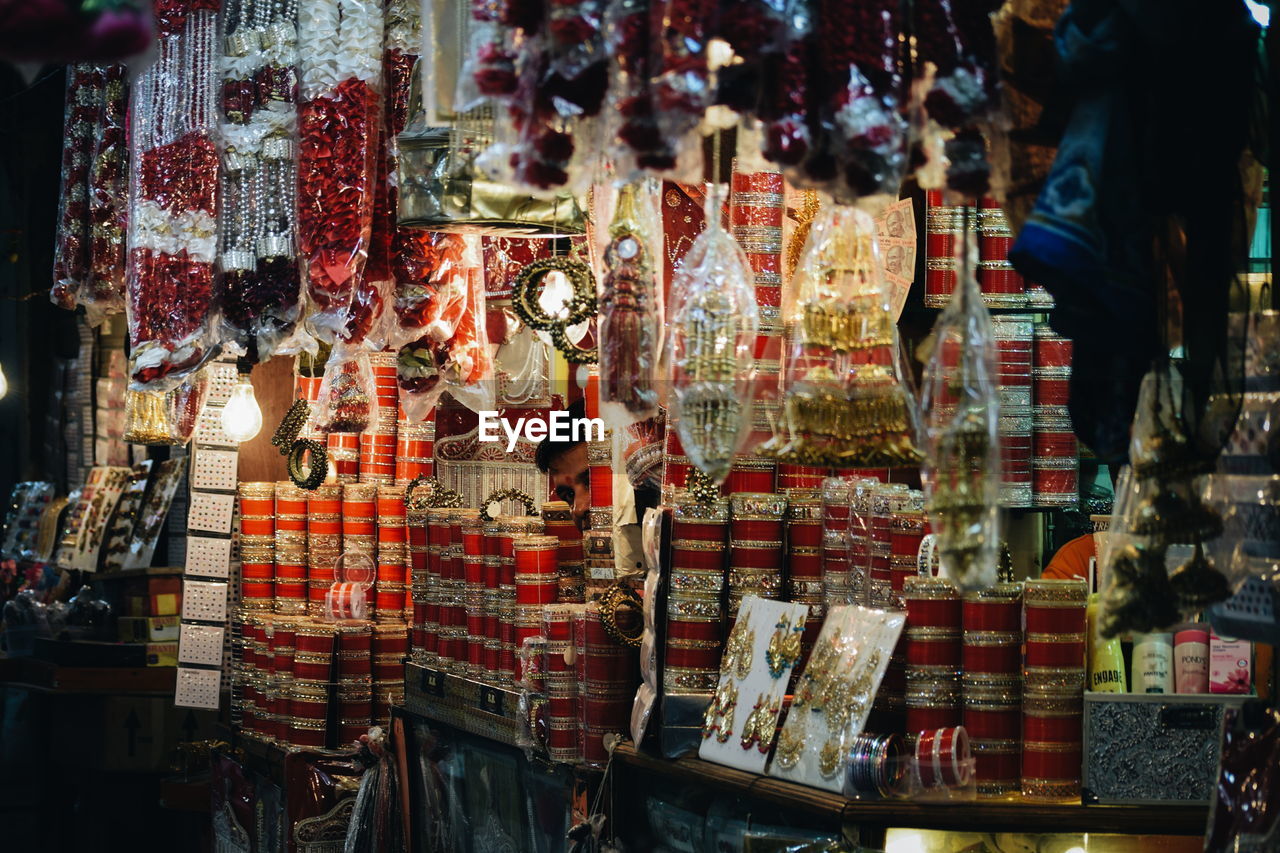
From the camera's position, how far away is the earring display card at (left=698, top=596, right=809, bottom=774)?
9.78 ft

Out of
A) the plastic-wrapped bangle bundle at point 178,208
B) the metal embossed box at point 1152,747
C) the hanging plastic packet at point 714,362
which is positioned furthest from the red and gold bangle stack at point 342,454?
the hanging plastic packet at point 714,362

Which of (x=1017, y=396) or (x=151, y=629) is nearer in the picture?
(x=1017, y=396)

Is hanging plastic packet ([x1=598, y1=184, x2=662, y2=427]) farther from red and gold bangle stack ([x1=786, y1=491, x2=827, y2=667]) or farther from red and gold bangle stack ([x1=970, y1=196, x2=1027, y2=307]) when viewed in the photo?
red and gold bangle stack ([x1=970, y1=196, x2=1027, y2=307])

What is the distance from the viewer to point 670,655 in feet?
10.7

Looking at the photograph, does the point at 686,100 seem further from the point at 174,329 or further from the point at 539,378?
the point at 539,378

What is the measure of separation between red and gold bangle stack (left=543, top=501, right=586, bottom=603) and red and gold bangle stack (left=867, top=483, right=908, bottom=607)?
127 centimetres

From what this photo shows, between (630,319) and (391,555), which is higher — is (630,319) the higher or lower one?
the higher one

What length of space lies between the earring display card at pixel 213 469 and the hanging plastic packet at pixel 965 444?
14.1 ft

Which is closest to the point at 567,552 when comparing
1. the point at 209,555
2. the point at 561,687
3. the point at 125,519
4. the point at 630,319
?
the point at 561,687

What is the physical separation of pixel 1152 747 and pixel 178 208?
7.74 ft

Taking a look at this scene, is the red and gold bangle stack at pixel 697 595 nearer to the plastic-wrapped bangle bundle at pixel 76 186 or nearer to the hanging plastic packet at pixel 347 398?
the hanging plastic packet at pixel 347 398

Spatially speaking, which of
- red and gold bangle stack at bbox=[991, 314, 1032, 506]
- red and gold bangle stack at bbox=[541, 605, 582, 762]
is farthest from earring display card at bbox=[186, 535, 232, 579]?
red and gold bangle stack at bbox=[991, 314, 1032, 506]

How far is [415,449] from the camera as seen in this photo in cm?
558

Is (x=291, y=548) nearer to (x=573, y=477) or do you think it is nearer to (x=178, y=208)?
(x=573, y=477)
